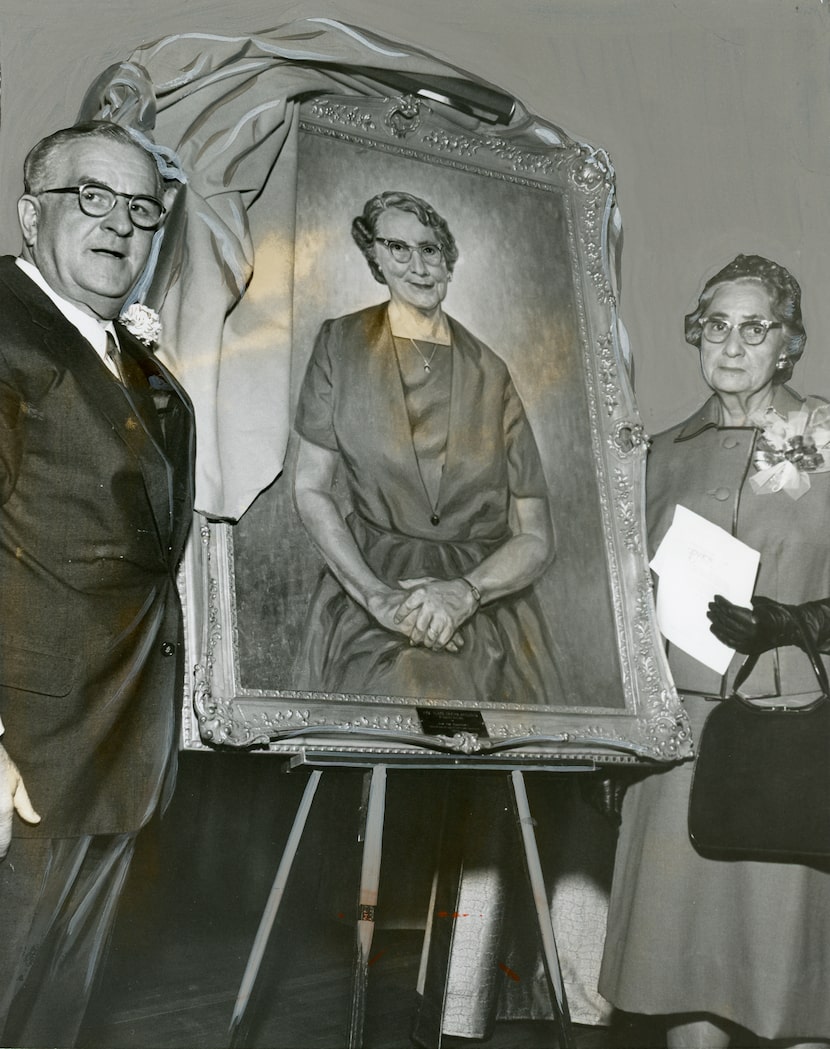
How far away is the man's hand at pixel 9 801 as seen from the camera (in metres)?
3.16

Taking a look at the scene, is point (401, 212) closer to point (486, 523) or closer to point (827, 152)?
point (486, 523)

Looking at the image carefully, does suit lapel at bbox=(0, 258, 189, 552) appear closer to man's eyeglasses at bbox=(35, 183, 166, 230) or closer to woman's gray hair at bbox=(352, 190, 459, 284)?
man's eyeglasses at bbox=(35, 183, 166, 230)

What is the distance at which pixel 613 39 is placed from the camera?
4.48 metres

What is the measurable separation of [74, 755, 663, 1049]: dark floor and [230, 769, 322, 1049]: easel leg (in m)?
0.03

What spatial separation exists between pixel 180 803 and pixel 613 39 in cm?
332

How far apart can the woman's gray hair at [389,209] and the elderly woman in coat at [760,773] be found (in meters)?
1.00

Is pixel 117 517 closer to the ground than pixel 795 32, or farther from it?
closer to the ground

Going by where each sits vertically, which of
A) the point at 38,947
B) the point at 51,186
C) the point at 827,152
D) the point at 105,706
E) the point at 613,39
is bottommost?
the point at 38,947

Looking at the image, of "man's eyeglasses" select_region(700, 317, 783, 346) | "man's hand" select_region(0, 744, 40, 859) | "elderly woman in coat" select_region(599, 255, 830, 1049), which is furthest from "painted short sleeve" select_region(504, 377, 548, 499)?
"man's hand" select_region(0, 744, 40, 859)

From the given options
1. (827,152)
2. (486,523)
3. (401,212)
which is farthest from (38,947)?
(827,152)

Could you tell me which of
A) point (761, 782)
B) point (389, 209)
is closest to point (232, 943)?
point (761, 782)

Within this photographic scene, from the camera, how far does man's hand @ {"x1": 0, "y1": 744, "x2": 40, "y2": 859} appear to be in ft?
10.4

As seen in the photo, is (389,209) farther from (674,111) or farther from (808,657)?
(808,657)

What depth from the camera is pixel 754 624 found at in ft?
13.4
